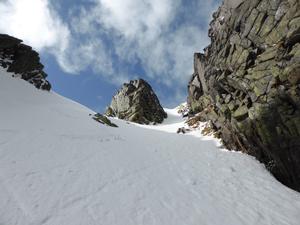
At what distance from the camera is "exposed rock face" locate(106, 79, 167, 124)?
2393 inches

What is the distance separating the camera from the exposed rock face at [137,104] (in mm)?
60781

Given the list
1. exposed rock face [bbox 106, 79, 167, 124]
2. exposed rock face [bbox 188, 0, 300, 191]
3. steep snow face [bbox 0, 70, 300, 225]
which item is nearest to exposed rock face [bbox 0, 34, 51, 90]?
steep snow face [bbox 0, 70, 300, 225]

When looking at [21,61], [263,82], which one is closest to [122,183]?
[263,82]

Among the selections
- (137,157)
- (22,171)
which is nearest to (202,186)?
(137,157)

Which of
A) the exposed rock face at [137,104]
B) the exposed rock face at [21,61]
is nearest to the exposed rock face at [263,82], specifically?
the exposed rock face at [21,61]

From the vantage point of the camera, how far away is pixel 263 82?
1747 cm

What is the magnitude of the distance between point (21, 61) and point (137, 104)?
3007cm

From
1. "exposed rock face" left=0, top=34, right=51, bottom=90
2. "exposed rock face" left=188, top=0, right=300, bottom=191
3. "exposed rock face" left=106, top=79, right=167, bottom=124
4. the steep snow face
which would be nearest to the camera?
the steep snow face

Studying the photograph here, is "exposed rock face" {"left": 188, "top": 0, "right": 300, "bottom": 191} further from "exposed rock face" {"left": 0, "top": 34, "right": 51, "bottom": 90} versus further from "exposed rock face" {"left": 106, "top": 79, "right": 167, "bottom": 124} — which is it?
"exposed rock face" {"left": 106, "top": 79, "right": 167, "bottom": 124}

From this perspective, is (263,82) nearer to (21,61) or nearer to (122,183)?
(122,183)

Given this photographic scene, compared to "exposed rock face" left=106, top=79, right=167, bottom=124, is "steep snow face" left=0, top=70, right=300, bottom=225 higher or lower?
lower

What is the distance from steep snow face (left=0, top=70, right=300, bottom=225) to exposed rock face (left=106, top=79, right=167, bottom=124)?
3645 cm

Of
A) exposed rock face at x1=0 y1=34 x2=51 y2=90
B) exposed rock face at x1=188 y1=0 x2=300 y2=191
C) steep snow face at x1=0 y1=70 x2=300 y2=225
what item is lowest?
steep snow face at x1=0 y1=70 x2=300 y2=225

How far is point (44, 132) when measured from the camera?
2089 centimetres
